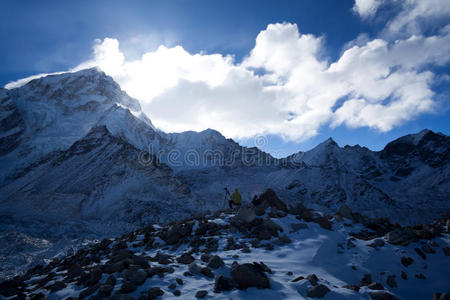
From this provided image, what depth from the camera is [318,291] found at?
16.1 ft

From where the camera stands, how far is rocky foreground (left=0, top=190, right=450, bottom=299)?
17.1 ft

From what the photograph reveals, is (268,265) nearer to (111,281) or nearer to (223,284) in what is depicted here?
A: (223,284)

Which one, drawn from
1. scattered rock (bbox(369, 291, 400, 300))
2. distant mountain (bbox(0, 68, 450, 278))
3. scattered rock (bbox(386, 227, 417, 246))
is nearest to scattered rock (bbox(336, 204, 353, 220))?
scattered rock (bbox(386, 227, 417, 246))

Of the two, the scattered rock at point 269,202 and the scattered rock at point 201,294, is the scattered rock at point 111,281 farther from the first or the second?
the scattered rock at point 269,202

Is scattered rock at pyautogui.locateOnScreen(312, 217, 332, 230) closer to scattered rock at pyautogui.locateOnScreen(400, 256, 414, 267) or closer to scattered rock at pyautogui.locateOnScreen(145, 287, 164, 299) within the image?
scattered rock at pyautogui.locateOnScreen(400, 256, 414, 267)

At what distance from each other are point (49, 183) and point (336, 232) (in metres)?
40.9

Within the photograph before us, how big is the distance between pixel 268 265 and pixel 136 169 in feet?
120

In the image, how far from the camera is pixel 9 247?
18.3 m

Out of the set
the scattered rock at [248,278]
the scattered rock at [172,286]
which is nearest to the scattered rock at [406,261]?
the scattered rock at [248,278]

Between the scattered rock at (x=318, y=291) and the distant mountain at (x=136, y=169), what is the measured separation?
2446cm

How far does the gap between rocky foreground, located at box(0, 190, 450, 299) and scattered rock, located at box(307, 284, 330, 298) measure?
0.02 meters

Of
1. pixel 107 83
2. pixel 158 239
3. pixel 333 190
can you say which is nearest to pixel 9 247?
pixel 158 239

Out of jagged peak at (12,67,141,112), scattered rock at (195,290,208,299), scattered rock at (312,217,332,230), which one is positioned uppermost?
jagged peak at (12,67,141,112)

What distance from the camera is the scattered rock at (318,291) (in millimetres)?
4891
